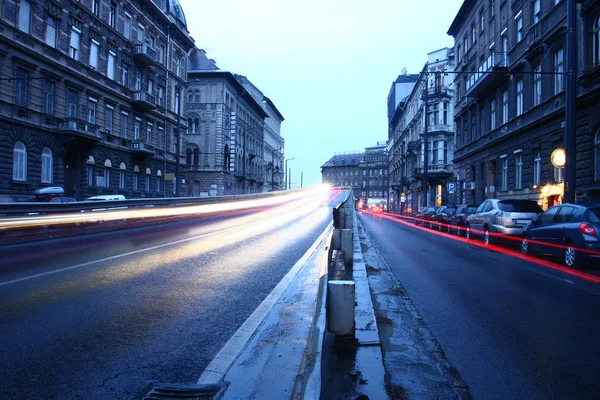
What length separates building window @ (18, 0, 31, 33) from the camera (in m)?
23.1

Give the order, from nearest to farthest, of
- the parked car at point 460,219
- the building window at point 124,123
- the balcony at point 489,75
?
the parked car at point 460,219 < the balcony at point 489,75 < the building window at point 124,123

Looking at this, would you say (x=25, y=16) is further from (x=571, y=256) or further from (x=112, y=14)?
(x=571, y=256)

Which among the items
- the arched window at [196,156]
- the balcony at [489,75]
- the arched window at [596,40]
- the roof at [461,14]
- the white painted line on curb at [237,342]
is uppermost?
the roof at [461,14]

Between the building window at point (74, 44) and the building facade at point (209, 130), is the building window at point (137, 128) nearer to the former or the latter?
the building window at point (74, 44)

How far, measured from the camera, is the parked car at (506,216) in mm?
14875

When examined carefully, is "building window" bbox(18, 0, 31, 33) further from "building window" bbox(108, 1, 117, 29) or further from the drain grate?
the drain grate

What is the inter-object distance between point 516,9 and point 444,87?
74.3 feet

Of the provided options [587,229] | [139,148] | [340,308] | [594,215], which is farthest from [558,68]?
[139,148]

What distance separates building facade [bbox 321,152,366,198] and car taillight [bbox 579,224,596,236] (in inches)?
4960

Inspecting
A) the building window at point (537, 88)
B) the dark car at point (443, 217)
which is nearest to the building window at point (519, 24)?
A: the building window at point (537, 88)

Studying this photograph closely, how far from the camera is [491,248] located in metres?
15.4

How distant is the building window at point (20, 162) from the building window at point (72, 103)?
4.18 metres

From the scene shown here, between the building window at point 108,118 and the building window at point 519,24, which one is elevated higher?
the building window at point 519,24

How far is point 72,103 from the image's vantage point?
27562mm
